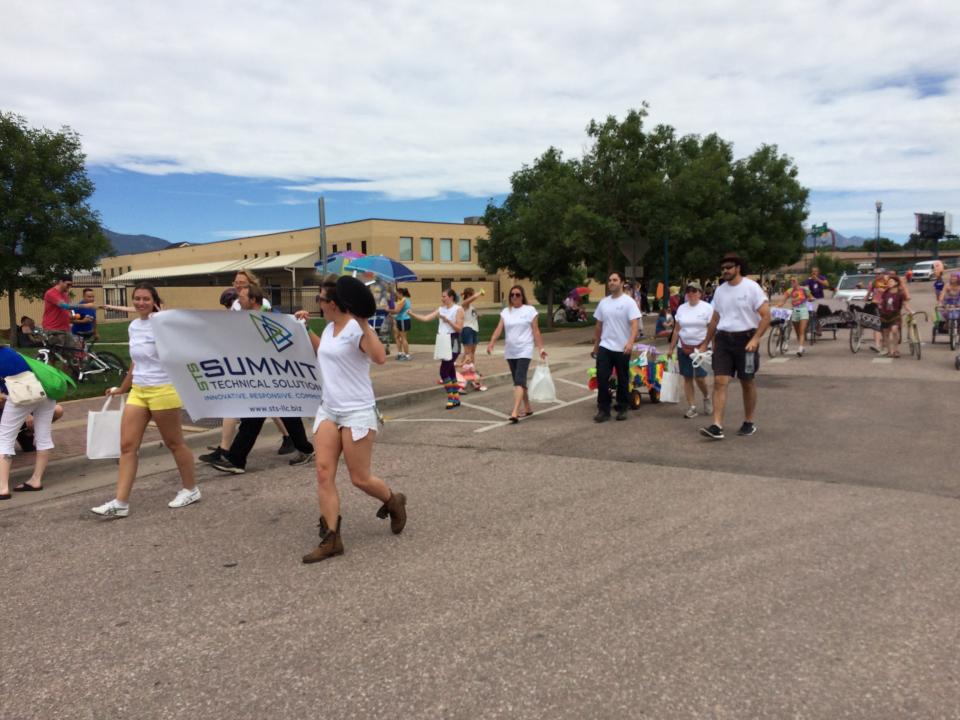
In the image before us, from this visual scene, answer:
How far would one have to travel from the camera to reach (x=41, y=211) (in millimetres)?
23500

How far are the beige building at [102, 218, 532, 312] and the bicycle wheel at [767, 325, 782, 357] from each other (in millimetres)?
31504

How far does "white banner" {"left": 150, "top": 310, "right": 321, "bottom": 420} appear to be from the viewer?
5875 millimetres

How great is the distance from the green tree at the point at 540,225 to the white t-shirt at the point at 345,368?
17530mm

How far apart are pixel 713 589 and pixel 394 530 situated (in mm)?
2101

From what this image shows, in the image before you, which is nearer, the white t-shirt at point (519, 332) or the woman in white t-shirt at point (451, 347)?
the white t-shirt at point (519, 332)

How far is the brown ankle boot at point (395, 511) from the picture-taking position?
4.88 m

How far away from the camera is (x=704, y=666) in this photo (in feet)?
10.2

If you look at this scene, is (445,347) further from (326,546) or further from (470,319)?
(326,546)

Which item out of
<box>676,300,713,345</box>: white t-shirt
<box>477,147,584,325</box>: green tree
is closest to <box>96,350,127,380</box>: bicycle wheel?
<box>676,300,713,345</box>: white t-shirt

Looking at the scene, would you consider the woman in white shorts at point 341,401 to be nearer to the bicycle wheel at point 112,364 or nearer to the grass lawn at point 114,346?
the grass lawn at point 114,346

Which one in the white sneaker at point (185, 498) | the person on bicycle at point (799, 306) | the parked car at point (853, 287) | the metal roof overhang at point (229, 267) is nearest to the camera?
the white sneaker at point (185, 498)

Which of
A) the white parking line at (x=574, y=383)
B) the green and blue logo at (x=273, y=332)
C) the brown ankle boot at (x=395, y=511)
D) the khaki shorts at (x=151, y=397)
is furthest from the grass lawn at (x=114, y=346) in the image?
the brown ankle boot at (x=395, y=511)

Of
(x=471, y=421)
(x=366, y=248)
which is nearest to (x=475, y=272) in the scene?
(x=366, y=248)

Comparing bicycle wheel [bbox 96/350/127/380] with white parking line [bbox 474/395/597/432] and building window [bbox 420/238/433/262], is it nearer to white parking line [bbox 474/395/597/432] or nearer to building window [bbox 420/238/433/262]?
white parking line [bbox 474/395/597/432]
